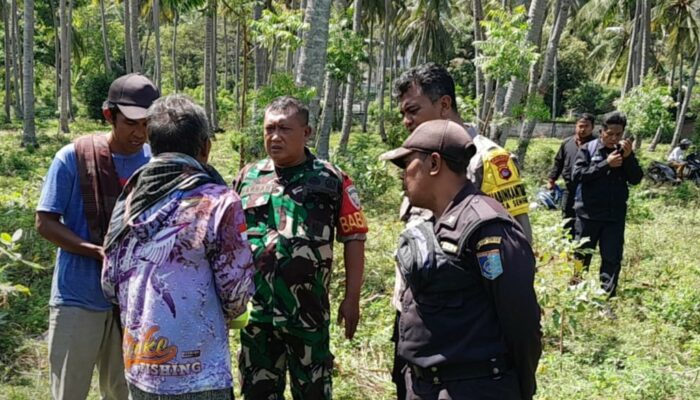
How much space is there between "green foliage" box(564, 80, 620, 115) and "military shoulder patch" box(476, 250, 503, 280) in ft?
116

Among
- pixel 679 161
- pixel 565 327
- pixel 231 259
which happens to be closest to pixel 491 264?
pixel 231 259

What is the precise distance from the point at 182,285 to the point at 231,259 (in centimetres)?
17

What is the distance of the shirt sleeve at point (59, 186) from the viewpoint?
8.19ft

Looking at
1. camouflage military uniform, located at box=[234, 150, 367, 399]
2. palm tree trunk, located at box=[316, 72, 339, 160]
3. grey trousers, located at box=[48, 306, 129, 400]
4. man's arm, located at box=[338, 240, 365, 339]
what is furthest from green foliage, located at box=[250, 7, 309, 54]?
grey trousers, located at box=[48, 306, 129, 400]

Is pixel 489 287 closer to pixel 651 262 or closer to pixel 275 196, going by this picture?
pixel 275 196

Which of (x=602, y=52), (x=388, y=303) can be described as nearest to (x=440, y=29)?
(x=602, y=52)

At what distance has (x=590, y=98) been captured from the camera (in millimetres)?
35375

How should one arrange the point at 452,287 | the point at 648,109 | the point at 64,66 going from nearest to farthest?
1. the point at 452,287
2. the point at 648,109
3. the point at 64,66

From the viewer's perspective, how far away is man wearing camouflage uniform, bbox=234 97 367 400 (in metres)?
2.77

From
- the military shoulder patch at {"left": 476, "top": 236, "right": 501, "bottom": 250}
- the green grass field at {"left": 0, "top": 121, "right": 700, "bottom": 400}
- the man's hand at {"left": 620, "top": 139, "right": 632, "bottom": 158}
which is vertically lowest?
the green grass field at {"left": 0, "top": 121, "right": 700, "bottom": 400}

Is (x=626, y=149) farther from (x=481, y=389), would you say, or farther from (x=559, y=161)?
(x=481, y=389)

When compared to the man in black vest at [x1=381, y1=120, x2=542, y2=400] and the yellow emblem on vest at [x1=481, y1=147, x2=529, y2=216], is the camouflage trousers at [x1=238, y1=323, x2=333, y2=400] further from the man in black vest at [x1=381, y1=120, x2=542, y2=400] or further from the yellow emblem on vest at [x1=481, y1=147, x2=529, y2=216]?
the yellow emblem on vest at [x1=481, y1=147, x2=529, y2=216]

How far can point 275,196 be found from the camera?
2.82 metres

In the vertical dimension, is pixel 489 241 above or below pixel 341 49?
below
